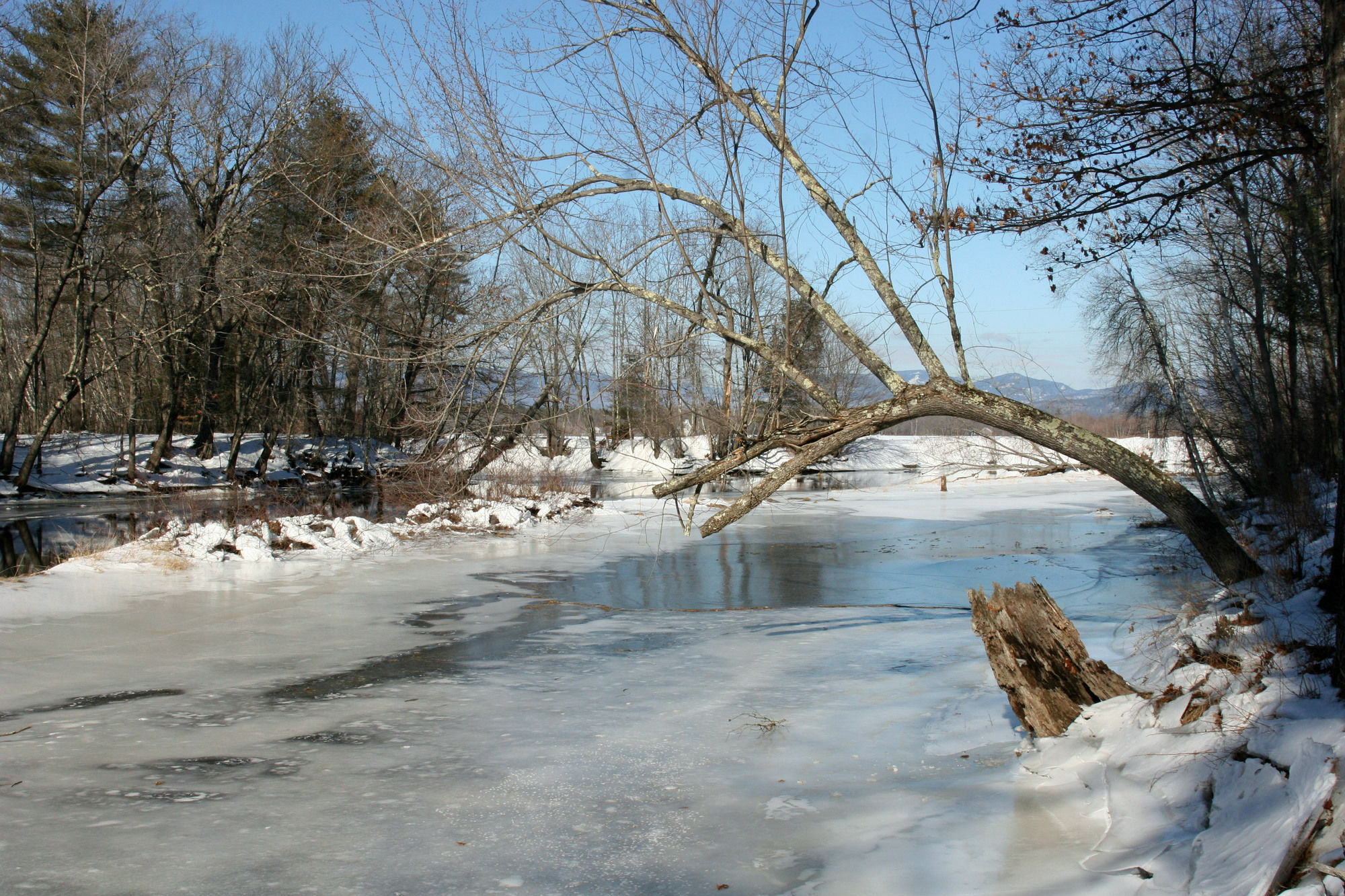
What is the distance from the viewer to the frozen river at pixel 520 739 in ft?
11.5

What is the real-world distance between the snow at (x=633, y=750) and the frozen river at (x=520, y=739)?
0.02m

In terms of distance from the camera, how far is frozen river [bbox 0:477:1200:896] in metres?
3.52

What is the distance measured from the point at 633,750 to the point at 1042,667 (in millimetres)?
2275

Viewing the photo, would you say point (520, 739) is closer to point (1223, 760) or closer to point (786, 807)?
point (786, 807)

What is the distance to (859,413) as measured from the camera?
5.48 m

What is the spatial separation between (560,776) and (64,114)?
97.0 feet

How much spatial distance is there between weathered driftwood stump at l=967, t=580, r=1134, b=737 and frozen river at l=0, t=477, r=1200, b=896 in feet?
1.01

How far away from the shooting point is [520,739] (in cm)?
534

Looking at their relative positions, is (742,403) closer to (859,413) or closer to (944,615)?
(859,413)

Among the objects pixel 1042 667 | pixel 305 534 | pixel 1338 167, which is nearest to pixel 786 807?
pixel 1042 667

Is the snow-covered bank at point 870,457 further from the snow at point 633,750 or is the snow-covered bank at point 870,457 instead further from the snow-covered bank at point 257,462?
the snow at point 633,750

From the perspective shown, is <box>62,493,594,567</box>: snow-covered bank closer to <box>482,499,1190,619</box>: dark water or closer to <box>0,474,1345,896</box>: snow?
<box>0,474,1345,896</box>: snow

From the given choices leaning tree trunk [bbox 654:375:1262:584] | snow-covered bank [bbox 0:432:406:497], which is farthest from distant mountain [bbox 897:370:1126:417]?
snow-covered bank [bbox 0:432:406:497]

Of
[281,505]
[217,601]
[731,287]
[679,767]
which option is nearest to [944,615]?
[731,287]
